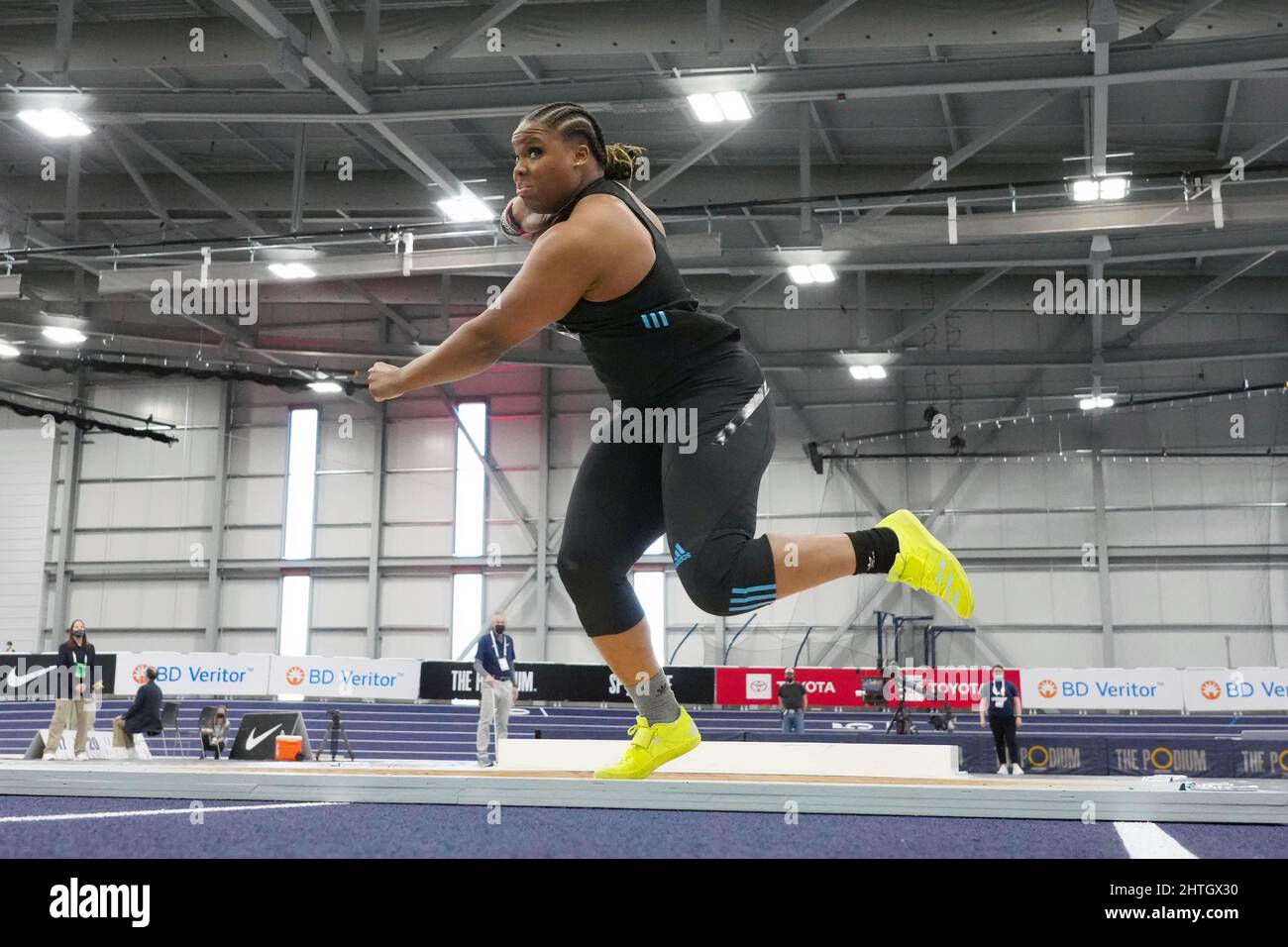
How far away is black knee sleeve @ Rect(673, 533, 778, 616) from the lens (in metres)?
2.49

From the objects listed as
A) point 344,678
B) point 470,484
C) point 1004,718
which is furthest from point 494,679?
point 470,484

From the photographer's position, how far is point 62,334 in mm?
18141

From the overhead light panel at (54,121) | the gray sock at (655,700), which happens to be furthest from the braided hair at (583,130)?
the overhead light panel at (54,121)

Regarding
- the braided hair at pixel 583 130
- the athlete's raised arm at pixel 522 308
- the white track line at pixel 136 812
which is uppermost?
the braided hair at pixel 583 130

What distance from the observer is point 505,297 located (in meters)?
2.37

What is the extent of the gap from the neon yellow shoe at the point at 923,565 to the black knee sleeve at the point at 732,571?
0.37 meters

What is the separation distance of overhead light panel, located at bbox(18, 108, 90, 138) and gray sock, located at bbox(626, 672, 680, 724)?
1032cm

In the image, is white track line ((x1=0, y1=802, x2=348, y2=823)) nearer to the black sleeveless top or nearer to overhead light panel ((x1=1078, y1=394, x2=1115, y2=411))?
the black sleeveless top

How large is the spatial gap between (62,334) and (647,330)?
18080mm

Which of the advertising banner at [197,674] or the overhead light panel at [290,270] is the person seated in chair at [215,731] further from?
the overhead light panel at [290,270]

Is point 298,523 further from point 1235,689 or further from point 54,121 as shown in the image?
point 1235,689

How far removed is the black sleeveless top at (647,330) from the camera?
257 cm
